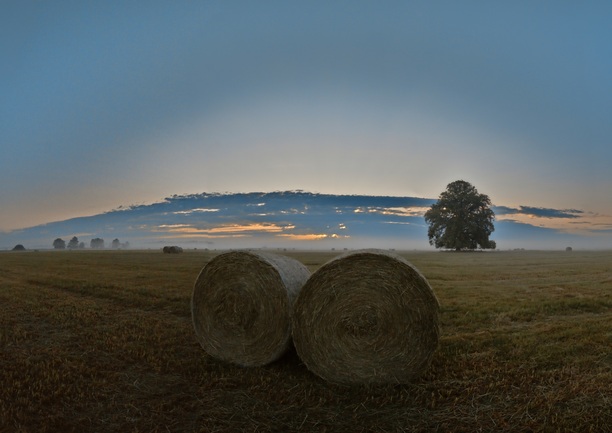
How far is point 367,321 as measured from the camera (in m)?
Answer: 5.77

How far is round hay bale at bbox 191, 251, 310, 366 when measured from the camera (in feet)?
20.9

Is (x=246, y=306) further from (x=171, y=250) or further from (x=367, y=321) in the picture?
(x=171, y=250)

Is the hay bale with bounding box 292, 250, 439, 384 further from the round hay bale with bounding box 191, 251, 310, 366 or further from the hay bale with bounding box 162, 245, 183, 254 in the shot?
the hay bale with bounding box 162, 245, 183, 254

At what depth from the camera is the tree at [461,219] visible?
1709 inches

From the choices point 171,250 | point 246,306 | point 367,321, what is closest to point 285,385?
point 367,321

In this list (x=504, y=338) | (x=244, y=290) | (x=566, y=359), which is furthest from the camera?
(x=504, y=338)

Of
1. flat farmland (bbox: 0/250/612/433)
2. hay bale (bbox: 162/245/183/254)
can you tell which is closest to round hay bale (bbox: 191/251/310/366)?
flat farmland (bbox: 0/250/612/433)

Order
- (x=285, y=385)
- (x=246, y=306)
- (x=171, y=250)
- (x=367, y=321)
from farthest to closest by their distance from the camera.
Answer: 1. (x=171, y=250)
2. (x=246, y=306)
3. (x=367, y=321)
4. (x=285, y=385)

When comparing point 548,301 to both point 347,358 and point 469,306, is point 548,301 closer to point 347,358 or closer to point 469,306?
point 469,306

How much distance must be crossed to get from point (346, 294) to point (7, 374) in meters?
4.61

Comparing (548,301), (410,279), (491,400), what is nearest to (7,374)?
(410,279)

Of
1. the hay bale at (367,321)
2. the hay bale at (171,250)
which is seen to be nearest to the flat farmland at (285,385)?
the hay bale at (367,321)

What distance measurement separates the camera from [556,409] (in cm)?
457

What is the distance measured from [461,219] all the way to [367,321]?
41.0 meters
